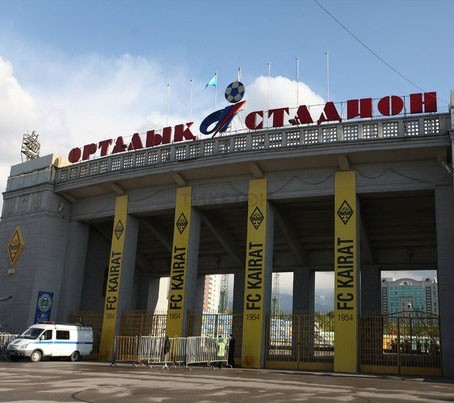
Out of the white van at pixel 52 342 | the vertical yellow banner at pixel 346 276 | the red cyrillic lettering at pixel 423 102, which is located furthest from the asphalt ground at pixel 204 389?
the red cyrillic lettering at pixel 423 102

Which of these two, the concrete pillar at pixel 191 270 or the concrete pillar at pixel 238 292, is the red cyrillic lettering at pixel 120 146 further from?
the concrete pillar at pixel 238 292

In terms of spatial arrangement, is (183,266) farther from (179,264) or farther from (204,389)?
(204,389)

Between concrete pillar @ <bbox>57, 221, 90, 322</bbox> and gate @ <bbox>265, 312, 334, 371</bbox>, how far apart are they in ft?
47.7

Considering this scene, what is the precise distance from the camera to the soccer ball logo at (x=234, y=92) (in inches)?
1212

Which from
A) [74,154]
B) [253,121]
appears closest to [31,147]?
[74,154]

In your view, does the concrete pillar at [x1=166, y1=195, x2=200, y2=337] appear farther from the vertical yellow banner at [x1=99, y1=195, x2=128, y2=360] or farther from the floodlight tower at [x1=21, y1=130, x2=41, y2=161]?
the floodlight tower at [x1=21, y1=130, x2=41, y2=161]

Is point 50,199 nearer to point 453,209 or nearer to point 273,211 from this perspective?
point 273,211

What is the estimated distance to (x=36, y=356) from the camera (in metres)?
27.6

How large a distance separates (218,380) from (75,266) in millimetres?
19038

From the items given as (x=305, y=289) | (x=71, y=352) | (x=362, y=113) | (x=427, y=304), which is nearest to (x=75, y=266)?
(x=71, y=352)

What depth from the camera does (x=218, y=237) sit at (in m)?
35.9

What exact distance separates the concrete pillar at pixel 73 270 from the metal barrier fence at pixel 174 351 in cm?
828

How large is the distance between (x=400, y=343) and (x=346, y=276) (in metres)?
4.34

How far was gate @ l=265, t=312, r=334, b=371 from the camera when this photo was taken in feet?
87.3
